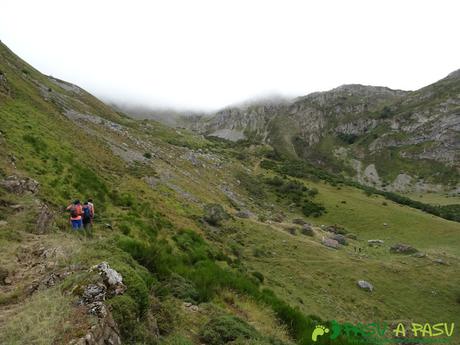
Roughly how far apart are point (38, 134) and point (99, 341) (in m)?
25.4

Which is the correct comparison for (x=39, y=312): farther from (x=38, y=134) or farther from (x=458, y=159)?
(x=458, y=159)

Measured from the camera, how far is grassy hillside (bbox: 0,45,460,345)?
7758 millimetres

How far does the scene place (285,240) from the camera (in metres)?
37.5

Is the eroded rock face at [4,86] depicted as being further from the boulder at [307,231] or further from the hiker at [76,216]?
the boulder at [307,231]

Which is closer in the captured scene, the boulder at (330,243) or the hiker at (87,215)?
the hiker at (87,215)

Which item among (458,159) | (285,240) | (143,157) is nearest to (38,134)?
(143,157)

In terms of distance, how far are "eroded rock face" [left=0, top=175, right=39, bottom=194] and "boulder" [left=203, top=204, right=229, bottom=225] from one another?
2097cm

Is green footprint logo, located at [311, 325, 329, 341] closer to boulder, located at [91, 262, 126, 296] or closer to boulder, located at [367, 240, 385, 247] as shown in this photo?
boulder, located at [91, 262, 126, 296]

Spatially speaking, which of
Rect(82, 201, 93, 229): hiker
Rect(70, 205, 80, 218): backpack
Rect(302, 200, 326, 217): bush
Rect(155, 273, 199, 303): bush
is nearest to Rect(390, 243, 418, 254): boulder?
Rect(302, 200, 326, 217): bush

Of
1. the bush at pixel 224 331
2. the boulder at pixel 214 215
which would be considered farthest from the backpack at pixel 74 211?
the boulder at pixel 214 215

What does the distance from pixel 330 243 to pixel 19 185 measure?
36.3 meters

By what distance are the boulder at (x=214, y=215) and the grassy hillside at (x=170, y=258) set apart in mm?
168

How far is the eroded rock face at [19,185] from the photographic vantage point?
596 inches

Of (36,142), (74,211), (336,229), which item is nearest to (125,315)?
(74,211)
